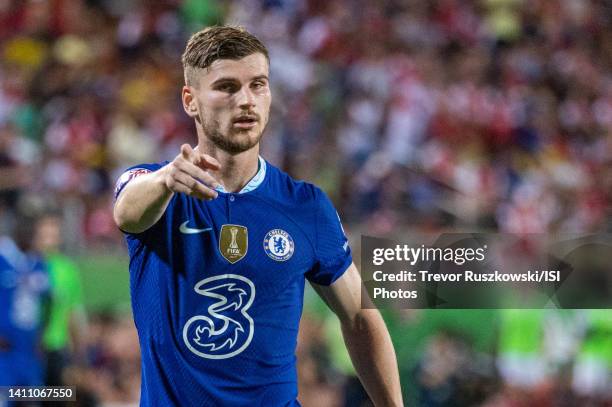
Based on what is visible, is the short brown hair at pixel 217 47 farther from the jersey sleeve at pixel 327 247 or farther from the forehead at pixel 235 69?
the jersey sleeve at pixel 327 247

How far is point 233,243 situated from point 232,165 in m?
0.25

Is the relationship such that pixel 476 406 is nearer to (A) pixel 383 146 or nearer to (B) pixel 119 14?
(A) pixel 383 146

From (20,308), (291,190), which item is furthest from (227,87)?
(20,308)

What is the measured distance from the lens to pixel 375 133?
30.8 feet

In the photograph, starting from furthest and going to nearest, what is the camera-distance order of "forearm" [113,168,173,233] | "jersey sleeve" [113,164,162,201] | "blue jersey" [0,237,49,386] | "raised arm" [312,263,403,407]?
"blue jersey" [0,237,49,386], "raised arm" [312,263,403,407], "jersey sleeve" [113,164,162,201], "forearm" [113,168,173,233]

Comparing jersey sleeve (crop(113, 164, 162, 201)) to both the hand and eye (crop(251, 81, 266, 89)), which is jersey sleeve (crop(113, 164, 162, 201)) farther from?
eye (crop(251, 81, 266, 89))

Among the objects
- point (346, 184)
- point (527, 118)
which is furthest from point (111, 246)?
point (527, 118)

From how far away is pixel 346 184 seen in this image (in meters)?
8.62

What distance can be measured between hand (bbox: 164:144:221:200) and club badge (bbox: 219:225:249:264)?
0.46 meters

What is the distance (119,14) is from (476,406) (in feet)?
18.5

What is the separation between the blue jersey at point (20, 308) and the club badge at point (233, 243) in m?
3.89

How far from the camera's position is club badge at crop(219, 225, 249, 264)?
9.36 feet

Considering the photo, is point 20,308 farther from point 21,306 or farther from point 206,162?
point 206,162

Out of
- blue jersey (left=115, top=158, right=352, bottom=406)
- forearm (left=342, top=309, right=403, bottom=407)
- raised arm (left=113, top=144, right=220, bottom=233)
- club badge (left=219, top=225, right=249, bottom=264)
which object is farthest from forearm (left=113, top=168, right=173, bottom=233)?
forearm (left=342, top=309, right=403, bottom=407)
